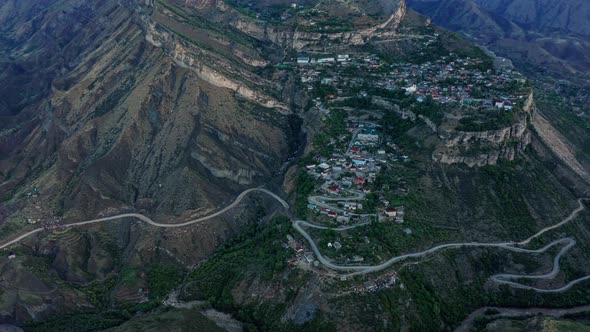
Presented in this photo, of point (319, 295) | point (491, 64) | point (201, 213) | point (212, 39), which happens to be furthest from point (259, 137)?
point (491, 64)

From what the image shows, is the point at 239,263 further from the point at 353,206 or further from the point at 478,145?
the point at 478,145

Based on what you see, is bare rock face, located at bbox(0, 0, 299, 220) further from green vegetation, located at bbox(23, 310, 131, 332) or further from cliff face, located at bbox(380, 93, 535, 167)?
cliff face, located at bbox(380, 93, 535, 167)

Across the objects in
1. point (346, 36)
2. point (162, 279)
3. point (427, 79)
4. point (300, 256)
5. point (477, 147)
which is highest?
point (346, 36)

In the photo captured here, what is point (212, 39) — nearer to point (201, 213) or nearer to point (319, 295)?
point (201, 213)

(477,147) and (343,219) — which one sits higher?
(477,147)

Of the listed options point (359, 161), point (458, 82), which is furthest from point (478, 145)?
point (458, 82)

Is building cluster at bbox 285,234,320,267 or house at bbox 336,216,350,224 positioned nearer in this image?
building cluster at bbox 285,234,320,267

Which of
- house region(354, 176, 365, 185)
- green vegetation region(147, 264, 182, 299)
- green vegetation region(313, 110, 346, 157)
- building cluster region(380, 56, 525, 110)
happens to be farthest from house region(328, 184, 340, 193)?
building cluster region(380, 56, 525, 110)

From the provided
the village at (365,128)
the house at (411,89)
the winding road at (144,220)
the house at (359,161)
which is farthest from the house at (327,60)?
the winding road at (144,220)

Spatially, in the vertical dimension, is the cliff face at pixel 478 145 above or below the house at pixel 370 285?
above

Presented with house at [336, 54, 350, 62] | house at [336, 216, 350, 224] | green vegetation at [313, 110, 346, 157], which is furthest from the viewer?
house at [336, 54, 350, 62]

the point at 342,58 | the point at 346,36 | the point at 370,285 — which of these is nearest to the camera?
the point at 370,285

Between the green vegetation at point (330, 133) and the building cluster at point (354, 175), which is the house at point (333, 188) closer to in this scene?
the building cluster at point (354, 175)

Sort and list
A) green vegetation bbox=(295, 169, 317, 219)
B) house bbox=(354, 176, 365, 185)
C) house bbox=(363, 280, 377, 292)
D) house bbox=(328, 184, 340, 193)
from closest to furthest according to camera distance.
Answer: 1. house bbox=(363, 280, 377, 292)
2. green vegetation bbox=(295, 169, 317, 219)
3. house bbox=(328, 184, 340, 193)
4. house bbox=(354, 176, 365, 185)
